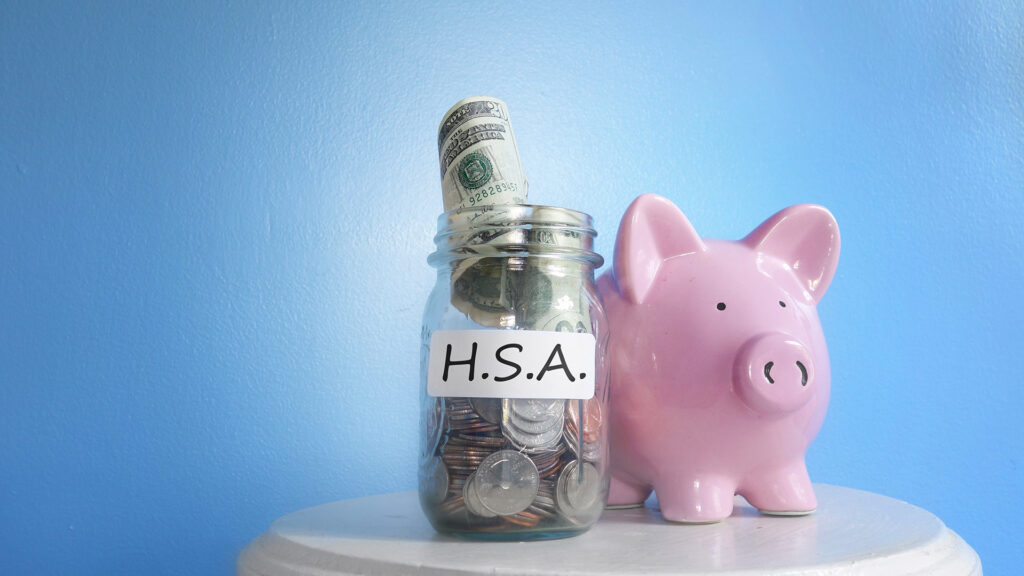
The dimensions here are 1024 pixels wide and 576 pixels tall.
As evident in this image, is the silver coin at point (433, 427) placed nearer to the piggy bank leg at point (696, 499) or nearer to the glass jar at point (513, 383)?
the glass jar at point (513, 383)

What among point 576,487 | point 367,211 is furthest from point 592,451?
point 367,211

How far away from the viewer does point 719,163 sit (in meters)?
1.45

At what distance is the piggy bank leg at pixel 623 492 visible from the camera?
900 mm

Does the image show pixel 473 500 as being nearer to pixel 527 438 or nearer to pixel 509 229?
pixel 527 438

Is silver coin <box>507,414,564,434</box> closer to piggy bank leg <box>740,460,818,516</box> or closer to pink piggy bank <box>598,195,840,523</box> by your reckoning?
pink piggy bank <box>598,195,840,523</box>

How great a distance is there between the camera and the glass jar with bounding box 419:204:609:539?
2.20 feet

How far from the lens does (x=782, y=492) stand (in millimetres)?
833

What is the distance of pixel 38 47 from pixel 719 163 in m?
1.07

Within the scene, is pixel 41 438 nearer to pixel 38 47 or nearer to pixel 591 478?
pixel 38 47

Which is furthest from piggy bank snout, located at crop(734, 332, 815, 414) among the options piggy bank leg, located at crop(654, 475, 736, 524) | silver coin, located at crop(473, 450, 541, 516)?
silver coin, located at crop(473, 450, 541, 516)

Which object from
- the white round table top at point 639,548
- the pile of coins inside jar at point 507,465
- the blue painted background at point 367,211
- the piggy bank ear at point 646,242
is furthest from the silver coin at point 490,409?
the blue painted background at point 367,211

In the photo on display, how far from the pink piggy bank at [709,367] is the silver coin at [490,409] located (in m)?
0.19

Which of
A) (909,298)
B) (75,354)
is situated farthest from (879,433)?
(75,354)

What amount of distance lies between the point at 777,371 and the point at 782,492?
6.3 inches
